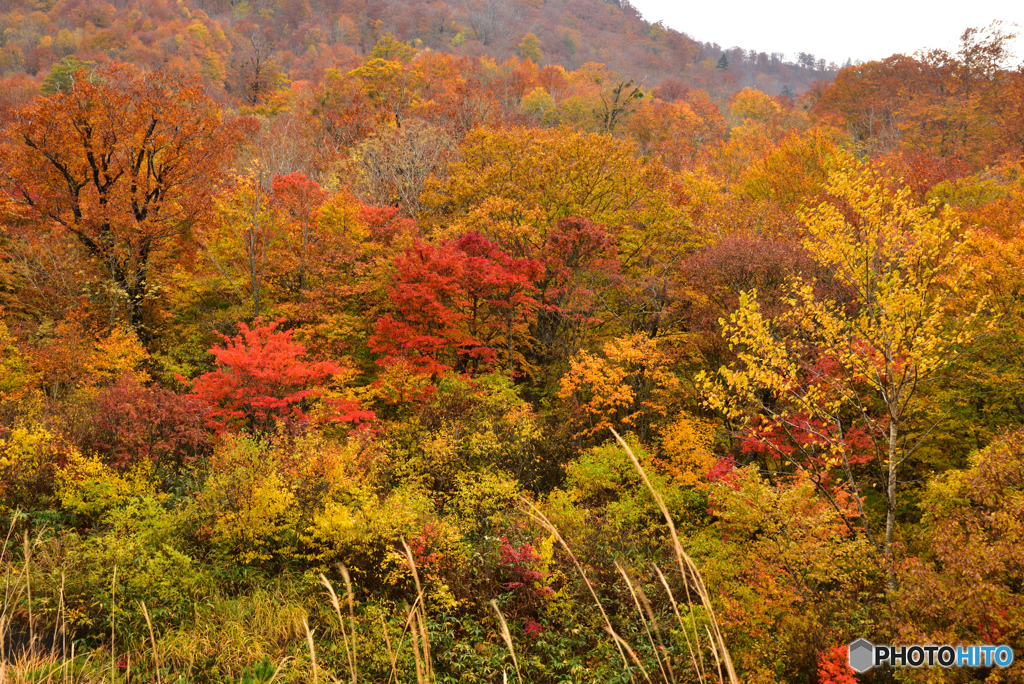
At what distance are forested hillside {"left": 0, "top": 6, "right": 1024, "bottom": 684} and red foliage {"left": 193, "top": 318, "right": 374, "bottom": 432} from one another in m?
0.11

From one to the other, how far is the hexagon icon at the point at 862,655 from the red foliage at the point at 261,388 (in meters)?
9.15

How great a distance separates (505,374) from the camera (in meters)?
15.0

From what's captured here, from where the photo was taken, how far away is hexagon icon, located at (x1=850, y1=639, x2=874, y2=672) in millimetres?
6871

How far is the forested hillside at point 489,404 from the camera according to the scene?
7.38 metres

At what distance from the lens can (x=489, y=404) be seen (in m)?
13.7

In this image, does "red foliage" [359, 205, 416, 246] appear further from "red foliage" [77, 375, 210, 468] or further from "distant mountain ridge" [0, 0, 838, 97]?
"distant mountain ridge" [0, 0, 838, 97]

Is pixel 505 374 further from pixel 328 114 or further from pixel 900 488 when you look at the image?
pixel 328 114

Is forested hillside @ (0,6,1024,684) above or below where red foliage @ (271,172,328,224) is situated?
below

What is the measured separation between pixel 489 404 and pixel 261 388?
5.29 meters

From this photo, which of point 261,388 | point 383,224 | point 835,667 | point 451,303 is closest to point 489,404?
point 451,303

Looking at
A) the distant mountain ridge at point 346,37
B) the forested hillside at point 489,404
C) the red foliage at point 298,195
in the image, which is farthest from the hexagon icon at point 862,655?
the distant mountain ridge at point 346,37

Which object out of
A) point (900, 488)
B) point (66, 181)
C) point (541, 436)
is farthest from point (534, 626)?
point (66, 181)

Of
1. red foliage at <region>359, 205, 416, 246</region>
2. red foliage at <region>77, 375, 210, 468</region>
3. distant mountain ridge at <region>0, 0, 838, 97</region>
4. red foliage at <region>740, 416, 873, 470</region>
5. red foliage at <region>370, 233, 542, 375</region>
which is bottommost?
red foliage at <region>740, 416, 873, 470</region>

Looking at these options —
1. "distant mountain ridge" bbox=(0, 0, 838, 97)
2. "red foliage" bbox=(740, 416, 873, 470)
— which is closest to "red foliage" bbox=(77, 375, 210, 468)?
"red foliage" bbox=(740, 416, 873, 470)
